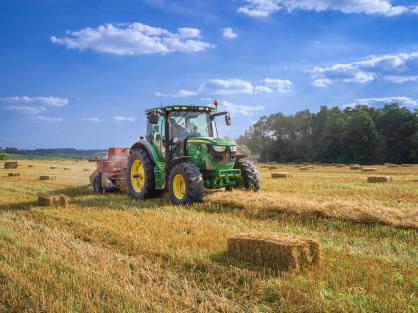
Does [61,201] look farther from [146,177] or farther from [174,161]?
[174,161]

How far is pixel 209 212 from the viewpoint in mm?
9188

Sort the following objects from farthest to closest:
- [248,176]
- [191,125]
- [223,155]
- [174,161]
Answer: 1. [191,125]
2. [248,176]
3. [174,161]
4. [223,155]

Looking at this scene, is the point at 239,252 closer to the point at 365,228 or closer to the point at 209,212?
the point at 365,228

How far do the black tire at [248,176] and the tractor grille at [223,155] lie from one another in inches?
18.3

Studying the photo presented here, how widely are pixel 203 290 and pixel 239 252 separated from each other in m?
0.96

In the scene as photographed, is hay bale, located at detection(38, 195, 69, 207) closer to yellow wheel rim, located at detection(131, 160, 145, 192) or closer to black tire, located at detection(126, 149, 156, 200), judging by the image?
black tire, located at detection(126, 149, 156, 200)

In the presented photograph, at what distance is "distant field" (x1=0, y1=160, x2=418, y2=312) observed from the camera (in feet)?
13.9

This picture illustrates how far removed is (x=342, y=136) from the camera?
57844 millimetres

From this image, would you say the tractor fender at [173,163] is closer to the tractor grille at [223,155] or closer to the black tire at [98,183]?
the tractor grille at [223,155]

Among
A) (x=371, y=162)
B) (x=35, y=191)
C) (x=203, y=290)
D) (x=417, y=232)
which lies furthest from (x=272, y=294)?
(x=371, y=162)

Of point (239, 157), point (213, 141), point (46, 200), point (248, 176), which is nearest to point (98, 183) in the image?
point (46, 200)

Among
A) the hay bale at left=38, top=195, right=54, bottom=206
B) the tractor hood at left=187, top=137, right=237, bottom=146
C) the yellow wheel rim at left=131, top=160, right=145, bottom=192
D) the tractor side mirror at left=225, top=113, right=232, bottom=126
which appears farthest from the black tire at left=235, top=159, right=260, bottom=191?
the hay bale at left=38, top=195, right=54, bottom=206

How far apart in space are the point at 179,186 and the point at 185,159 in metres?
0.64

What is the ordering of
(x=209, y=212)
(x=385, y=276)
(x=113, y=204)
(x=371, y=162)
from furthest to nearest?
(x=371, y=162) < (x=113, y=204) < (x=209, y=212) < (x=385, y=276)
